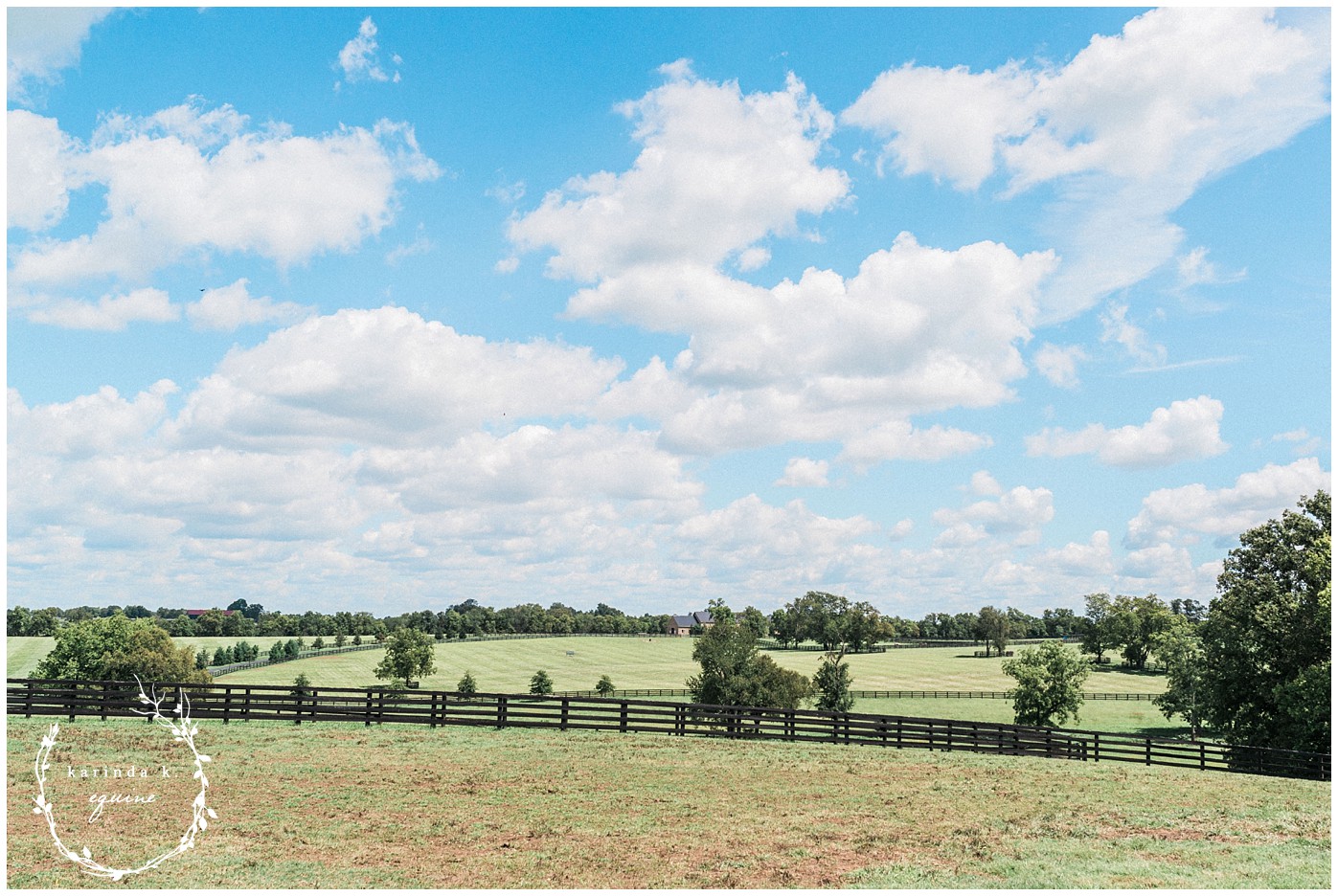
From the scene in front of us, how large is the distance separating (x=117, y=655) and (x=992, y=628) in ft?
359

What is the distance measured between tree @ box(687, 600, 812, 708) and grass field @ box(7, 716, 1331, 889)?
35.0 meters

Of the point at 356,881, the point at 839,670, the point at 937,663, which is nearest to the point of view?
the point at 356,881

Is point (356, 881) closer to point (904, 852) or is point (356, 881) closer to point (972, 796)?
point (904, 852)

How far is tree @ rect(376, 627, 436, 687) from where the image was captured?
83.1 meters

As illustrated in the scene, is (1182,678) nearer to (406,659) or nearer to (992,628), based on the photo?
(406,659)

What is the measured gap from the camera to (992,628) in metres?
129

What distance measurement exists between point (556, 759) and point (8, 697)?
15.8 metres

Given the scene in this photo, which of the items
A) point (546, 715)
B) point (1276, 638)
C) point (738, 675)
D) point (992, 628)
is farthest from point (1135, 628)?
point (546, 715)

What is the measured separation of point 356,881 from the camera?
12.0 meters

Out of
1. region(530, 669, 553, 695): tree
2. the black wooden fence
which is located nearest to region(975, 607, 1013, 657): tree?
the black wooden fence

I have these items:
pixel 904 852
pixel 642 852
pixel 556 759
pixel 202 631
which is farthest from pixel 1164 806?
pixel 202 631

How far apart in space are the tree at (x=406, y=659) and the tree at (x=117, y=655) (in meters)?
15.8

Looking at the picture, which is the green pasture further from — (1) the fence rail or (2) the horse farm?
(2) the horse farm

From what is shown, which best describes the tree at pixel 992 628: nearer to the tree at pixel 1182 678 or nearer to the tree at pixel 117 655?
the tree at pixel 1182 678
